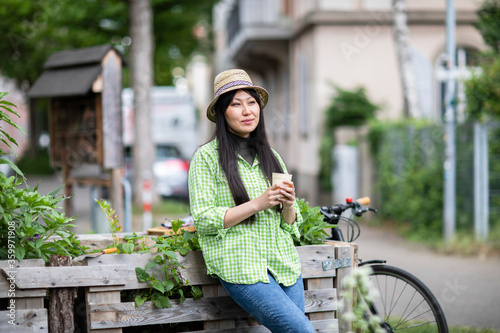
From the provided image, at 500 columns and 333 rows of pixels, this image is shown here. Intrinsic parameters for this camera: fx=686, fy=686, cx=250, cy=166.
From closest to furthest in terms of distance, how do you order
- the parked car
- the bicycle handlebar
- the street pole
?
the bicycle handlebar < the street pole < the parked car

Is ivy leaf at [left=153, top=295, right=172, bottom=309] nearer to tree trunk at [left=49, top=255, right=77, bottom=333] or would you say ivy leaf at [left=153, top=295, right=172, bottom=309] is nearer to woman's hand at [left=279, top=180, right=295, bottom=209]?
tree trunk at [left=49, top=255, right=77, bottom=333]

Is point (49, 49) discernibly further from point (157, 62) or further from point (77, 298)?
point (77, 298)

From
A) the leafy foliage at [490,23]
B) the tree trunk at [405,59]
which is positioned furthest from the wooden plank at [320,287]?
the tree trunk at [405,59]

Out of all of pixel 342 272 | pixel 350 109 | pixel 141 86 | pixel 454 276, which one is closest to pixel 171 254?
pixel 342 272

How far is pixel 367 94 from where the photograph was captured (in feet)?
54.0

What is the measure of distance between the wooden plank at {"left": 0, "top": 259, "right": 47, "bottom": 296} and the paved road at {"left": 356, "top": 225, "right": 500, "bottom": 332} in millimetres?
3733

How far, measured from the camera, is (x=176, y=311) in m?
3.47

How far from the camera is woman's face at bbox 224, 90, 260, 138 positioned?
11.3 feet

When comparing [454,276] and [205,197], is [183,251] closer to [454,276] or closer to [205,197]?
[205,197]

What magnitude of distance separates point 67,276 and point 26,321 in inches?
11.1

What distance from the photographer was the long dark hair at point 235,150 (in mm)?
3322

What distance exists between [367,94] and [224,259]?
1370 cm

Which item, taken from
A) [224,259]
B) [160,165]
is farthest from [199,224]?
[160,165]

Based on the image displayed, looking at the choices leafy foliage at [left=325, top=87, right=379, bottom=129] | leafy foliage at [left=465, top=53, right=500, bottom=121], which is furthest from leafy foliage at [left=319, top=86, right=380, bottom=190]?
leafy foliage at [left=465, top=53, right=500, bottom=121]
